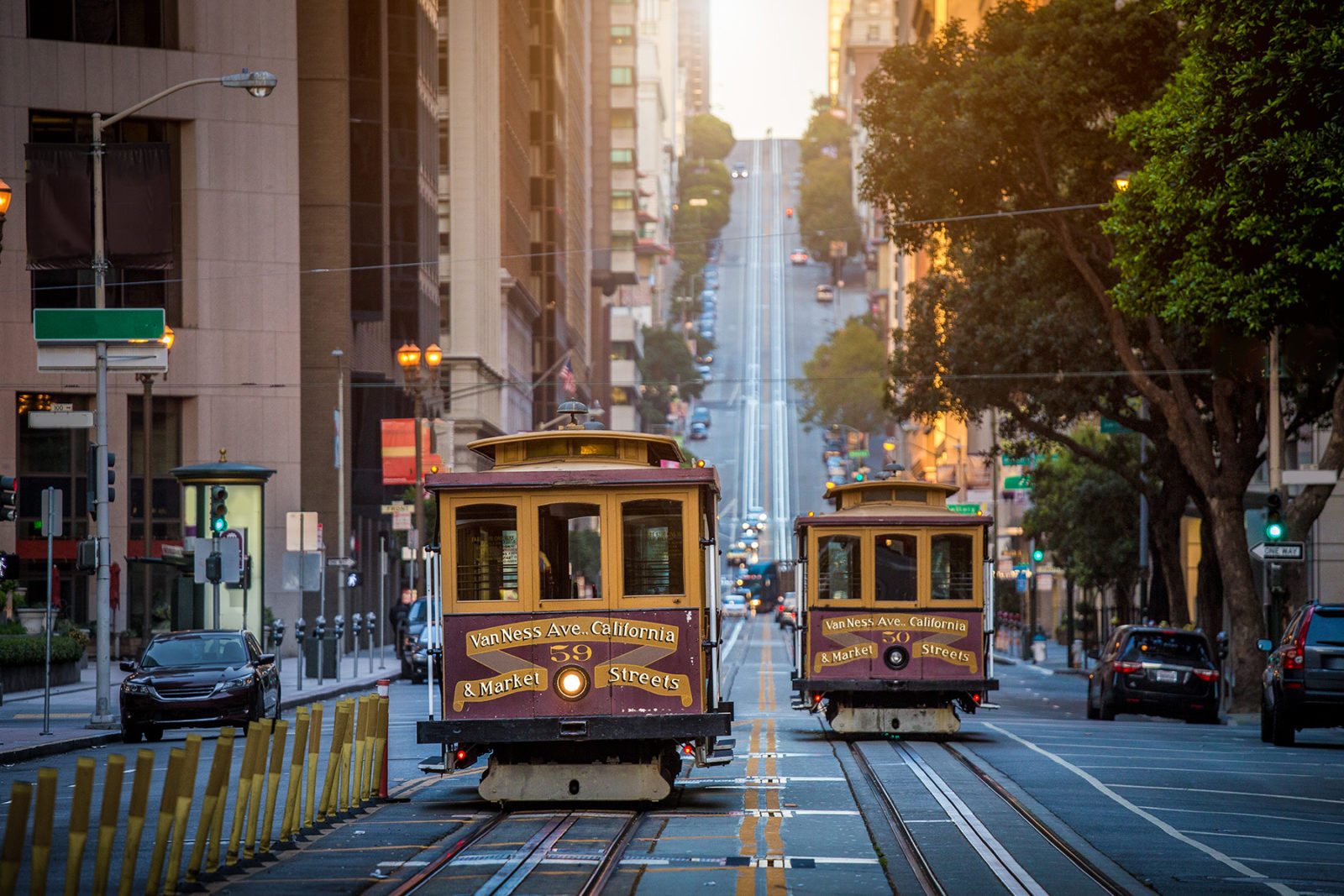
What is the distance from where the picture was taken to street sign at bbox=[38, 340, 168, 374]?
27.9 m

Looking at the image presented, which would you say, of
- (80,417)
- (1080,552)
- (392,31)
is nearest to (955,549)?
(80,417)

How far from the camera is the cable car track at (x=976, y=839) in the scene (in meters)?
12.0

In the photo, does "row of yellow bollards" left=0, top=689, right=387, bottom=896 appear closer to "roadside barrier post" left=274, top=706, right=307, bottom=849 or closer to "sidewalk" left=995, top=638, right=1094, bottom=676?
"roadside barrier post" left=274, top=706, right=307, bottom=849

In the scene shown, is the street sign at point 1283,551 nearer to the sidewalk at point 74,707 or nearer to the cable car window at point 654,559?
the sidewalk at point 74,707

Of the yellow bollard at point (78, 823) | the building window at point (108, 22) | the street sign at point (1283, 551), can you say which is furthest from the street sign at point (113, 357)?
the building window at point (108, 22)

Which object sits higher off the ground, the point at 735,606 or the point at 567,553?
the point at 567,553

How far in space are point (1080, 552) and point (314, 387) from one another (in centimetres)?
2353

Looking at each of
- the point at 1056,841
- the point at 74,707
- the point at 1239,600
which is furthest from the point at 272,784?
the point at 1239,600

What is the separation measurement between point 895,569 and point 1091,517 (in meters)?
29.8

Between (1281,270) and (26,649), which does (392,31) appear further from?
(1281,270)

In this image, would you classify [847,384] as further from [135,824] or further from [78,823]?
[78,823]

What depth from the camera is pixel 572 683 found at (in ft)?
51.1

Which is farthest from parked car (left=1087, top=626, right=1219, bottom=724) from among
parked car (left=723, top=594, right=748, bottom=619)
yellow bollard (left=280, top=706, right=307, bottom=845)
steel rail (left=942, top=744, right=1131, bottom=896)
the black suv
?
parked car (left=723, top=594, right=748, bottom=619)

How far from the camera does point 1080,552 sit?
54344mm
